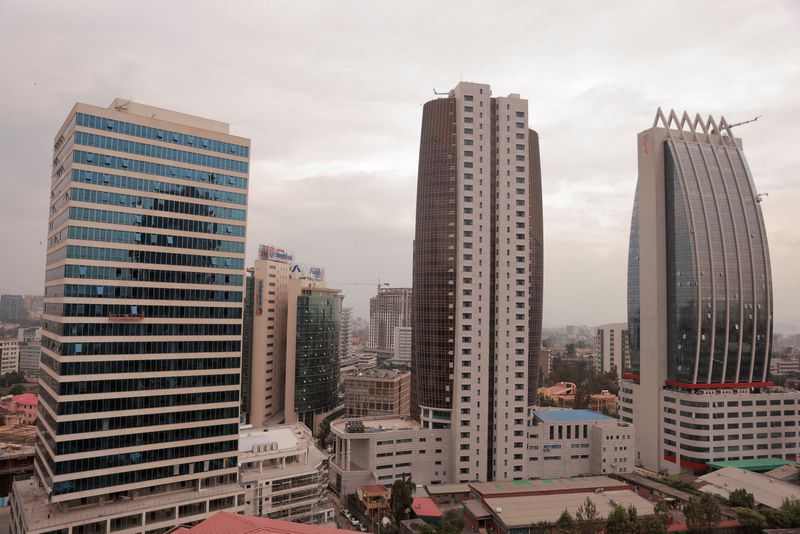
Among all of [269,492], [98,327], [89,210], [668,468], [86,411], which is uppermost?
[89,210]

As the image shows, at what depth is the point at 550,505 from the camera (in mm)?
55531

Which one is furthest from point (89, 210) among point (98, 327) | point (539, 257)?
point (539, 257)

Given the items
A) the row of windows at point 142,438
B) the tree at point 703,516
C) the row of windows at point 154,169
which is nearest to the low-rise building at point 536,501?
the tree at point 703,516

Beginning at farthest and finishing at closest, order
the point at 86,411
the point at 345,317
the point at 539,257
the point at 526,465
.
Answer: the point at 345,317
the point at 539,257
the point at 526,465
the point at 86,411

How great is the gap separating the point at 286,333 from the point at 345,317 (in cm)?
9164

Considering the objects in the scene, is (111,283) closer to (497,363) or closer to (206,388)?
(206,388)

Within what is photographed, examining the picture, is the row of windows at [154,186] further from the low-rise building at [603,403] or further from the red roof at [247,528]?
the low-rise building at [603,403]

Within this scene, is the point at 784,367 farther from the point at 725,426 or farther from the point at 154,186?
the point at 154,186

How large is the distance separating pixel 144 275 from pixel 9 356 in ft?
518

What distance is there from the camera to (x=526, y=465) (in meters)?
70.8

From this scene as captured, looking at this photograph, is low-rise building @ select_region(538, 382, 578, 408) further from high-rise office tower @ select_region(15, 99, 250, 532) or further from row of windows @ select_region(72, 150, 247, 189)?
row of windows @ select_region(72, 150, 247, 189)

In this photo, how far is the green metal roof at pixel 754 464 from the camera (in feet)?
242

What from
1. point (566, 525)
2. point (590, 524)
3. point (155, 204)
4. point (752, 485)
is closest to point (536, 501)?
point (566, 525)

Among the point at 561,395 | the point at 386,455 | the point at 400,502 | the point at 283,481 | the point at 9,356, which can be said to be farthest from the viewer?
the point at 9,356
